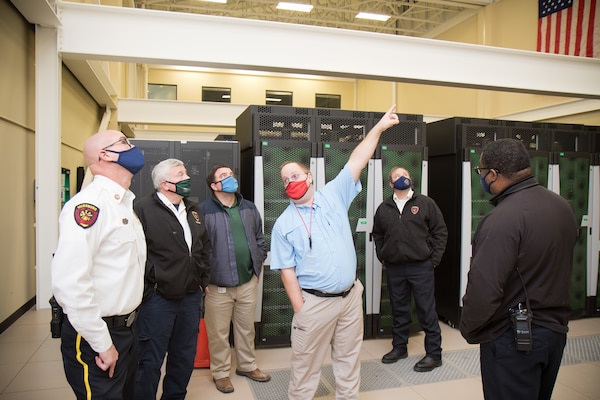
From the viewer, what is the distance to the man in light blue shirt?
2.38 m

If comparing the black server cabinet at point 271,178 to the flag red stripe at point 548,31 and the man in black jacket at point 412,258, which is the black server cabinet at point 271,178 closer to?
the man in black jacket at point 412,258

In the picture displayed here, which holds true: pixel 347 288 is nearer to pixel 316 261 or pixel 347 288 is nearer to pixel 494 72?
pixel 316 261

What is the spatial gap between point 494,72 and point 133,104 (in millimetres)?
7114

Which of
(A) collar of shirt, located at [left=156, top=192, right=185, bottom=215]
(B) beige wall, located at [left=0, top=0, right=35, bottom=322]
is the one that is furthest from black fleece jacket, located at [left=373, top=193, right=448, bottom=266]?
(B) beige wall, located at [left=0, top=0, right=35, bottom=322]

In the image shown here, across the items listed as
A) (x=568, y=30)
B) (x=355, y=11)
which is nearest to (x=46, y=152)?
(x=568, y=30)

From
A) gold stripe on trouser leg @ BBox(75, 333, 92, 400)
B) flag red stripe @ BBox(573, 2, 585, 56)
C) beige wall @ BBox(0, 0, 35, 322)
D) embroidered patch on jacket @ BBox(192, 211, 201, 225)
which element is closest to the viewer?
gold stripe on trouser leg @ BBox(75, 333, 92, 400)

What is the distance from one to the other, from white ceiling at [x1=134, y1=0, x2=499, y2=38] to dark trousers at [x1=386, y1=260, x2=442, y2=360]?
31.2 feet

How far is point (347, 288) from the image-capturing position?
2.43 meters

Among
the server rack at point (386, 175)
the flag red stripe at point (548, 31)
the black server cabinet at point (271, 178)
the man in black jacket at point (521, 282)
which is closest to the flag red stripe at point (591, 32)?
the flag red stripe at point (548, 31)

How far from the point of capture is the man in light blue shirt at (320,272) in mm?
2379

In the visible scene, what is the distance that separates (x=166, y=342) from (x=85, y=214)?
1207 millimetres

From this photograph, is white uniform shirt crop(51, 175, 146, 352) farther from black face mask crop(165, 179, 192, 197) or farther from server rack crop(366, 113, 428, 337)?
server rack crop(366, 113, 428, 337)

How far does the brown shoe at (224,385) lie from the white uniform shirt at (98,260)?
158 cm

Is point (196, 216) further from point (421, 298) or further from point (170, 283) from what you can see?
point (421, 298)
